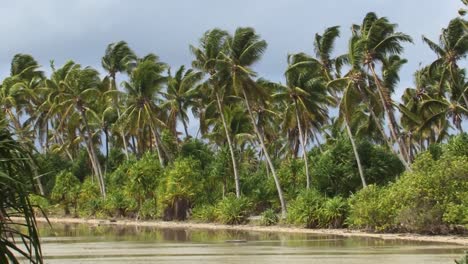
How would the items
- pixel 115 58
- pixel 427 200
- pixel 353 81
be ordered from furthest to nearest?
pixel 115 58, pixel 353 81, pixel 427 200

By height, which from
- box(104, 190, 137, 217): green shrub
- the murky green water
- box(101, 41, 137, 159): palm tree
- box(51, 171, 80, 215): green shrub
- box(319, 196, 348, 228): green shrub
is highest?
box(101, 41, 137, 159): palm tree

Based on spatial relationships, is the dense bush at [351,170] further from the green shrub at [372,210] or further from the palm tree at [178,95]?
the palm tree at [178,95]

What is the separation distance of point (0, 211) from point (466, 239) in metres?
27.5

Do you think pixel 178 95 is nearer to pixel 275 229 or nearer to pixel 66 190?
pixel 66 190

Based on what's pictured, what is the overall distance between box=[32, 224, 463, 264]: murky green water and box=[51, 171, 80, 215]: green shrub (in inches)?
848

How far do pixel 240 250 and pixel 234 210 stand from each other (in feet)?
57.2

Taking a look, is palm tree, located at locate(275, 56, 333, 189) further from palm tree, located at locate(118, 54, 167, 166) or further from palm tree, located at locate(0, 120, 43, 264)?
palm tree, located at locate(0, 120, 43, 264)

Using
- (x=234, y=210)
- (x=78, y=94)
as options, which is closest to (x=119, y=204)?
(x=78, y=94)

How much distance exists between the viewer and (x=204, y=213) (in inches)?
1800

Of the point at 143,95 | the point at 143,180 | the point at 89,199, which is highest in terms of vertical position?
the point at 143,95

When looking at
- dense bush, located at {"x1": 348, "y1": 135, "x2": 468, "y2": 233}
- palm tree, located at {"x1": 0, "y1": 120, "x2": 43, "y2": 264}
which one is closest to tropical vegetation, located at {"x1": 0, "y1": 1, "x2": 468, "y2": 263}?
dense bush, located at {"x1": 348, "y1": 135, "x2": 468, "y2": 233}

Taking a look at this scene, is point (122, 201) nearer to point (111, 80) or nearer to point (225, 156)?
point (225, 156)

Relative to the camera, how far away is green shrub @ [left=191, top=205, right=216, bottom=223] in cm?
4544

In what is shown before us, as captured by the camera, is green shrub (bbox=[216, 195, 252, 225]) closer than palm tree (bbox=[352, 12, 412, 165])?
No
